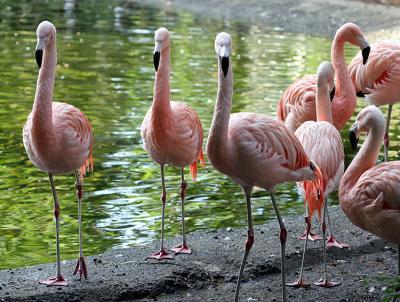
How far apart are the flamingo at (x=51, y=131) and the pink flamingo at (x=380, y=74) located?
2928mm

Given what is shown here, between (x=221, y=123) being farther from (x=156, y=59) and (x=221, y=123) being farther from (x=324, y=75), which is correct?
Result: (x=324, y=75)

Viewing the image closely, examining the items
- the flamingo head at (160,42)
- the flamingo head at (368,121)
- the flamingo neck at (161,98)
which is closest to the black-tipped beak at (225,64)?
the flamingo head at (368,121)

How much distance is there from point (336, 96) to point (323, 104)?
0.81 metres

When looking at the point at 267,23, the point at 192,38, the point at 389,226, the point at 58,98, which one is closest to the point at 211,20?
the point at 267,23

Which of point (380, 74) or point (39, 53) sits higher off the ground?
point (39, 53)

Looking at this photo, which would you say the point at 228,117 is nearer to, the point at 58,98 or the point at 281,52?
the point at 58,98

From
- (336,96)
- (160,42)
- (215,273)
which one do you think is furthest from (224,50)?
(336,96)

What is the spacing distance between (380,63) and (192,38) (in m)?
9.73

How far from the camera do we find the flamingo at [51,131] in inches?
210

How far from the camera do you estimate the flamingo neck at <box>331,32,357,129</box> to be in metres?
6.93

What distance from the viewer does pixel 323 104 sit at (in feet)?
20.4

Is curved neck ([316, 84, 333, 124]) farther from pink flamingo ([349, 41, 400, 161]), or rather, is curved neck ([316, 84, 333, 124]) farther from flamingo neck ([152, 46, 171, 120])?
pink flamingo ([349, 41, 400, 161])

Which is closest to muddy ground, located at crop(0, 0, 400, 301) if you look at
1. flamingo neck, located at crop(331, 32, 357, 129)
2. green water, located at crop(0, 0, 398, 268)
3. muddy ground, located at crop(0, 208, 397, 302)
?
muddy ground, located at crop(0, 208, 397, 302)

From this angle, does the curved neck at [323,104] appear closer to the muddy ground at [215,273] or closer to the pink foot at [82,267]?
the muddy ground at [215,273]
